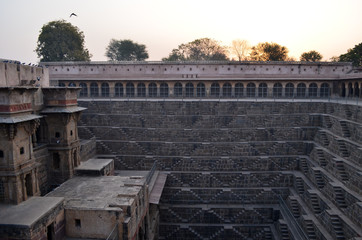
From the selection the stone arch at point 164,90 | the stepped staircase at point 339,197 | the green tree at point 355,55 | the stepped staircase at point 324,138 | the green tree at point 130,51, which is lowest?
the stepped staircase at point 339,197

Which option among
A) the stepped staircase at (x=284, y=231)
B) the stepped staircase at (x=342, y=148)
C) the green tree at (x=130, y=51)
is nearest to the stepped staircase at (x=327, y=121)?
the stepped staircase at (x=342, y=148)

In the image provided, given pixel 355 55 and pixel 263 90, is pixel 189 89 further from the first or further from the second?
pixel 355 55

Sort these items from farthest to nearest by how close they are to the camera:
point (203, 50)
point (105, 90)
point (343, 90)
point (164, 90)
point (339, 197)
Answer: point (203, 50)
point (105, 90)
point (164, 90)
point (343, 90)
point (339, 197)

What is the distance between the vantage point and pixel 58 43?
1639 inches

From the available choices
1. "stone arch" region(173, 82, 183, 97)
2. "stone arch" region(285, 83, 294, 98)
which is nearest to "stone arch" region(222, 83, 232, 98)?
"stone arch" region(173, 82, 183, 97)

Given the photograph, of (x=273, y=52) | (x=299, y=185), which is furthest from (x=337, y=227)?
(x=273, y=52)

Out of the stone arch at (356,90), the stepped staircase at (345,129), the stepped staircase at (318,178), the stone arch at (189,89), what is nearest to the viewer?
the stepped staircase at (318,178)

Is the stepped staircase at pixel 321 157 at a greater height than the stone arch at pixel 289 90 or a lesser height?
lesser

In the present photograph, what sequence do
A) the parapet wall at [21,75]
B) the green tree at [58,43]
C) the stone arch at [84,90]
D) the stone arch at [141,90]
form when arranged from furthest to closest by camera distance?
the green tree at [58,43]
the stone arch at [84,90]
the stone arch at [141,90]
the parapet wall at [21,75]

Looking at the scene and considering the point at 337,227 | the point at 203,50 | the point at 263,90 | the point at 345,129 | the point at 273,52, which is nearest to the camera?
the point at 337,227

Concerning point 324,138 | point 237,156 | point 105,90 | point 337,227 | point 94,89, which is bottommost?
point 337,227

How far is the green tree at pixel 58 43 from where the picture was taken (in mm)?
41406

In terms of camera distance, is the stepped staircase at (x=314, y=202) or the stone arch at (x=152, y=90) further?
the stone arch at (x=152, y=90)

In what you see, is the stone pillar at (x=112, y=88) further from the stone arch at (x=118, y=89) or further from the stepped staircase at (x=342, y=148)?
the stepped staircase at (x=342, y=148)
